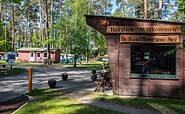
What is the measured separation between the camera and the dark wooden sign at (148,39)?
34.0 feet

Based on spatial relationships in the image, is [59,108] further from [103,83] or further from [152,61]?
[152,61]

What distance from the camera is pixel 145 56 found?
35.5 ft

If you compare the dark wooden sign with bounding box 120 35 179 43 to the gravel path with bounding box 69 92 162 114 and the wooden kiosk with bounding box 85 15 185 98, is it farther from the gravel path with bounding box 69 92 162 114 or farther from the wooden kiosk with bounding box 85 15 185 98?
the gravel path with bounding box 69 92 162 114

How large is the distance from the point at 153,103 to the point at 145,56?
2.42 metres

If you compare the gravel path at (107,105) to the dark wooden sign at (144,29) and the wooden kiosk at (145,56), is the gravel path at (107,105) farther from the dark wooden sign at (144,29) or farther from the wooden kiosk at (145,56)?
the dark wooden sign at (144,29)

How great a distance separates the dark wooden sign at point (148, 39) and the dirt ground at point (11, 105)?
5172 millimetres

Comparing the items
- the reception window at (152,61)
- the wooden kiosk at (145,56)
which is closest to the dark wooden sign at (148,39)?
the wooden kiosk at (145,56)

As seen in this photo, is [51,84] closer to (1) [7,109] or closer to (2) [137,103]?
(1) [7,109]

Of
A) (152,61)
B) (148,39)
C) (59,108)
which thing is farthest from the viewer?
(152,61)

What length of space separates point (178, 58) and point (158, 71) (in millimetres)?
1016

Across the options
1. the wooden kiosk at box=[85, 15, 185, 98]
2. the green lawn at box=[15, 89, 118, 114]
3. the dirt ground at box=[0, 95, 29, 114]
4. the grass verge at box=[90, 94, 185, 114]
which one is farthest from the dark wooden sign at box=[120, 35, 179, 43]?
the dirt ground at box=[0, 95, 29, 114]

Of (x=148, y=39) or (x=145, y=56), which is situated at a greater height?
(x=148, y=39)

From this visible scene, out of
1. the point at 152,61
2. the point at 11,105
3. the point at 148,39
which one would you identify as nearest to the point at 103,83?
the point at 152,61

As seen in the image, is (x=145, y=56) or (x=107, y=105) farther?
(x=145, y=56)
